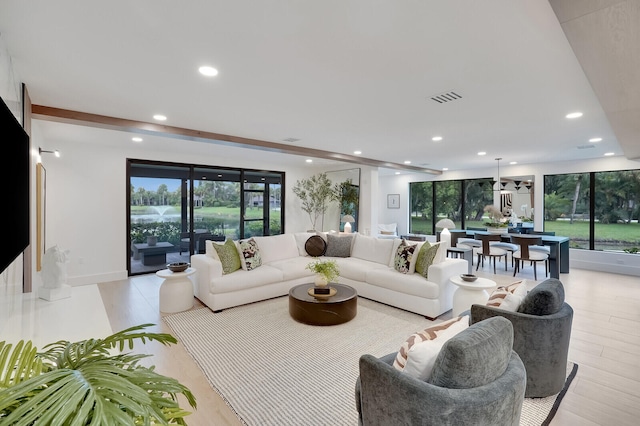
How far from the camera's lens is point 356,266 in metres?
Answer: 4.76

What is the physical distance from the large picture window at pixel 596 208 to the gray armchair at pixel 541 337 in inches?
248

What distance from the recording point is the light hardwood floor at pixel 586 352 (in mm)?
2123

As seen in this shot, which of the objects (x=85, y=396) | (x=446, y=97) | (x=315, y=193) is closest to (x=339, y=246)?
(x=446, y=97)

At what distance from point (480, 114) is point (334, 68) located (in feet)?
7.01

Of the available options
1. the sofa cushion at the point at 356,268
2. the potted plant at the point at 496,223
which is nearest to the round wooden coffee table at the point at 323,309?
the sofa cushion at the point at 356,268

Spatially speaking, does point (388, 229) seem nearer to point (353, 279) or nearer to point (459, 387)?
point (353, 279)

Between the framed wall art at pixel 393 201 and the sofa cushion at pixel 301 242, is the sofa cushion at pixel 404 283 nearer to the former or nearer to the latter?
the sofa cushion at pixel 301 242

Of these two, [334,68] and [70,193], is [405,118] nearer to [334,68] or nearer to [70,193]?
[334,68]

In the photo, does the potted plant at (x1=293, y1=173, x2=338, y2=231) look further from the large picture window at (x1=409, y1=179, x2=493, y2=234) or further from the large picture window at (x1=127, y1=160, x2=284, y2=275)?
the large picture window at (x1=409, y1=179, x2=493, y2=234)

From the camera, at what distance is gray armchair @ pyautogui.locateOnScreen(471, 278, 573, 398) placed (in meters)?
2.19

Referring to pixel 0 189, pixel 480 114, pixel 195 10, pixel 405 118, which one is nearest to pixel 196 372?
pixel 0 189

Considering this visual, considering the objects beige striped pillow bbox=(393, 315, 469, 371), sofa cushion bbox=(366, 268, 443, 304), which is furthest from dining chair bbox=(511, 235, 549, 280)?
beige striped pillow bbox=(393, 315, 469, 371)

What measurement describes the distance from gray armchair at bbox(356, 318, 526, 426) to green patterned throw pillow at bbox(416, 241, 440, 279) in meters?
2.60

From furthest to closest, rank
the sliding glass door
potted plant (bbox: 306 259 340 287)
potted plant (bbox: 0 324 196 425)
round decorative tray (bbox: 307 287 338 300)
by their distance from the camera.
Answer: the sliding glass door → potted plant (bbox: 306 259 340 287) → round decorative tray (bbox: 307 287 338 300) → potted plant (bbox: 0 324 196 425)
